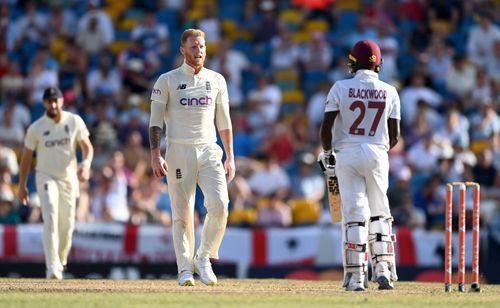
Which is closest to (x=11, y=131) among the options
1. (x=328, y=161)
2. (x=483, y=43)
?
(x=483, y=43)

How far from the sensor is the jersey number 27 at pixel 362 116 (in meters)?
12.9

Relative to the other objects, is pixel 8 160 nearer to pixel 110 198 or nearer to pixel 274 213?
pixel 110 198

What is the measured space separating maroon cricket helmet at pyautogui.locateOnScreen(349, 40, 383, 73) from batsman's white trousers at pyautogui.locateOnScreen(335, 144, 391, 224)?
2.53 feet

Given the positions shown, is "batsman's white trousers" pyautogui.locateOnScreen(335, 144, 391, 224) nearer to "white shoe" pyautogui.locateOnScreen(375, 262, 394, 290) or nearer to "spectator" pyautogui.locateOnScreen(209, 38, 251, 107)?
"white shoe" pyautogui.locateOnScreen(375, 262, 394, 290)

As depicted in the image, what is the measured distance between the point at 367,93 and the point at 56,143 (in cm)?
526

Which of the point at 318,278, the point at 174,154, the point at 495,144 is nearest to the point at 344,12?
the point at 495,144

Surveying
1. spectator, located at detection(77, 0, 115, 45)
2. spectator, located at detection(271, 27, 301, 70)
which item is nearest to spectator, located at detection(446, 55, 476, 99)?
spectator, located at detection(271, 27, 301, 70)

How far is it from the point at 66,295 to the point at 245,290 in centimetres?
177

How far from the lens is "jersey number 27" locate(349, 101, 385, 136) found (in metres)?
12.9

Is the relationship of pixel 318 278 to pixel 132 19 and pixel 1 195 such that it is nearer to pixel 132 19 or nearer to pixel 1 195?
pixel 1 195

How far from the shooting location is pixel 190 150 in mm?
13508

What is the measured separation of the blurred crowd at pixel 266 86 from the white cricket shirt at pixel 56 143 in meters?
4.35

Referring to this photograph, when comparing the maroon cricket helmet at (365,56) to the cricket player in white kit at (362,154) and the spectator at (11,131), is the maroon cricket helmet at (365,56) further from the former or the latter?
the spectator at (11,131)

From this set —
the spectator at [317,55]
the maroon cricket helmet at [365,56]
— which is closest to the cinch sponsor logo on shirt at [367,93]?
the maroon cricket helmet at [365,56]
